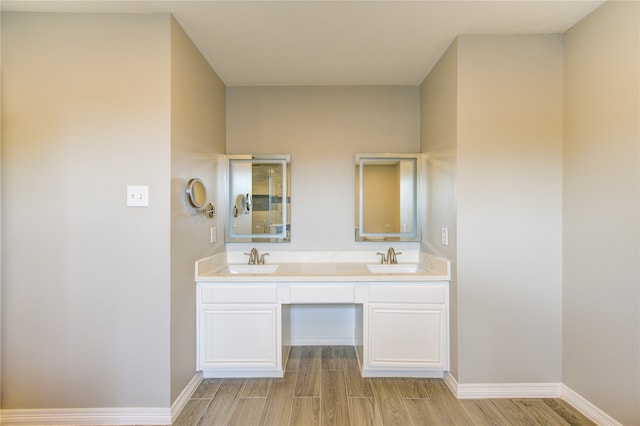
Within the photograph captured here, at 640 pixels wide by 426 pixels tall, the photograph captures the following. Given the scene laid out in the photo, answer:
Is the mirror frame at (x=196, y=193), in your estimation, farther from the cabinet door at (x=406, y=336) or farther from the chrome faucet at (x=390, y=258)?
the chrome faucet at (x=390, y=258)

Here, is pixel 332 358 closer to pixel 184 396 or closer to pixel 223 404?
pixel 223 404

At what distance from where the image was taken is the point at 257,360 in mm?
2107

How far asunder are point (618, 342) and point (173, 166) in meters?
2.63

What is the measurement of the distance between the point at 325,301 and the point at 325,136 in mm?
1459

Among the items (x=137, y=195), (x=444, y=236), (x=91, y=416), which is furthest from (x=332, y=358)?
(x=137, y=195)

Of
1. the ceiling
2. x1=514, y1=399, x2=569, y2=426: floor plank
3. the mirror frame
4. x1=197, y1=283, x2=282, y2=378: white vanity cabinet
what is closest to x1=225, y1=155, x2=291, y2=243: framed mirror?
the mirror frame

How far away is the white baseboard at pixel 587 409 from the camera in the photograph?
5.36 ft

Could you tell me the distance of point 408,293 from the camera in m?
2.12

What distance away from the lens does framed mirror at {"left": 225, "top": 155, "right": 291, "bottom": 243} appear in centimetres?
265

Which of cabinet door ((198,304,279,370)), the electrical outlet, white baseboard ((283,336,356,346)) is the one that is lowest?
white baseboard ((283,336,356,346))

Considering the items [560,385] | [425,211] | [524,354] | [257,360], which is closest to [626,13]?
[425,211]

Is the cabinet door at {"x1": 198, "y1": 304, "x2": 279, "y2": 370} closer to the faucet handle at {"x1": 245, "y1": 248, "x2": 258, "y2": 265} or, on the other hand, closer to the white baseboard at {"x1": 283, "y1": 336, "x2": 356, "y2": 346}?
the faucet handle at {"x1": 245, "y1": 248, "x2": 258, "y2": 265}

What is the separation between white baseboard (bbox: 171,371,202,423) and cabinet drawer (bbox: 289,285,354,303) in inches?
33.2

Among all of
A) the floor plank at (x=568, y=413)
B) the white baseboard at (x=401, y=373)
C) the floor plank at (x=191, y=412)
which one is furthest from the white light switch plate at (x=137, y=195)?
the floor plank at (x=568, y=413)
